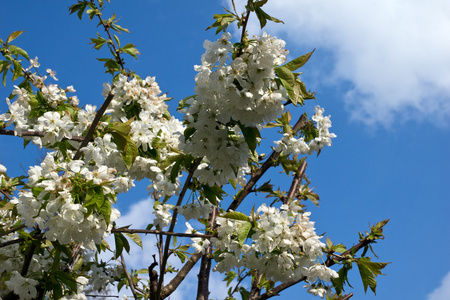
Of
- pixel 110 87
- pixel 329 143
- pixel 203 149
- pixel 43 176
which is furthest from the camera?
pixel 329 143

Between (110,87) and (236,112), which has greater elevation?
(110,87)

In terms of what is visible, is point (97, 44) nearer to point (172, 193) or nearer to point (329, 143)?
point (172, 193)

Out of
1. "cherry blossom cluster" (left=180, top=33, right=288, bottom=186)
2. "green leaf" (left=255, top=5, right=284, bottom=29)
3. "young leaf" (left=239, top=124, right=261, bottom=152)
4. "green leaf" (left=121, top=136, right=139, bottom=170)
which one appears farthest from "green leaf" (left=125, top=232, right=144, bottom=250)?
"green leaf" (left=255, top=5, right=284, bottom=29)

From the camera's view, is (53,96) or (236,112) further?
(53,96)

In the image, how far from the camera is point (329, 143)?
365 cm

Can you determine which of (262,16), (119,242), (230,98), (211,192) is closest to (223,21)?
(262,16)

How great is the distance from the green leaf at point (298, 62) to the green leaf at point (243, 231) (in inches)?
32.7

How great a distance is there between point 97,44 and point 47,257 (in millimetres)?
1727

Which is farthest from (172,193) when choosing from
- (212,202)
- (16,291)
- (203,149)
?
(16,291)

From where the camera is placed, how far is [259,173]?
3.79 meters

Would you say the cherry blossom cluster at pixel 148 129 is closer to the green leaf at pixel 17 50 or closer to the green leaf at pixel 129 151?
the green leaf at pixel 129 151

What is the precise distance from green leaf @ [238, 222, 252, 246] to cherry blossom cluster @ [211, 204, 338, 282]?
23 mm

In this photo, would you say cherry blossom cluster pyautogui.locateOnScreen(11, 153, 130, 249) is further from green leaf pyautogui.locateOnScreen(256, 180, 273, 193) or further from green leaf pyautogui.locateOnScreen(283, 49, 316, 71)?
green leaf pyautogui.locateOnScreen(256, 180, 273, 193)

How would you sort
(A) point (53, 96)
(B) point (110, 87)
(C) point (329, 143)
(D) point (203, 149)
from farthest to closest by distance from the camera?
(C) point (329, 143) → (A) point (53, 96) → (B) point (110, 87) → (D) point (203, 149)
